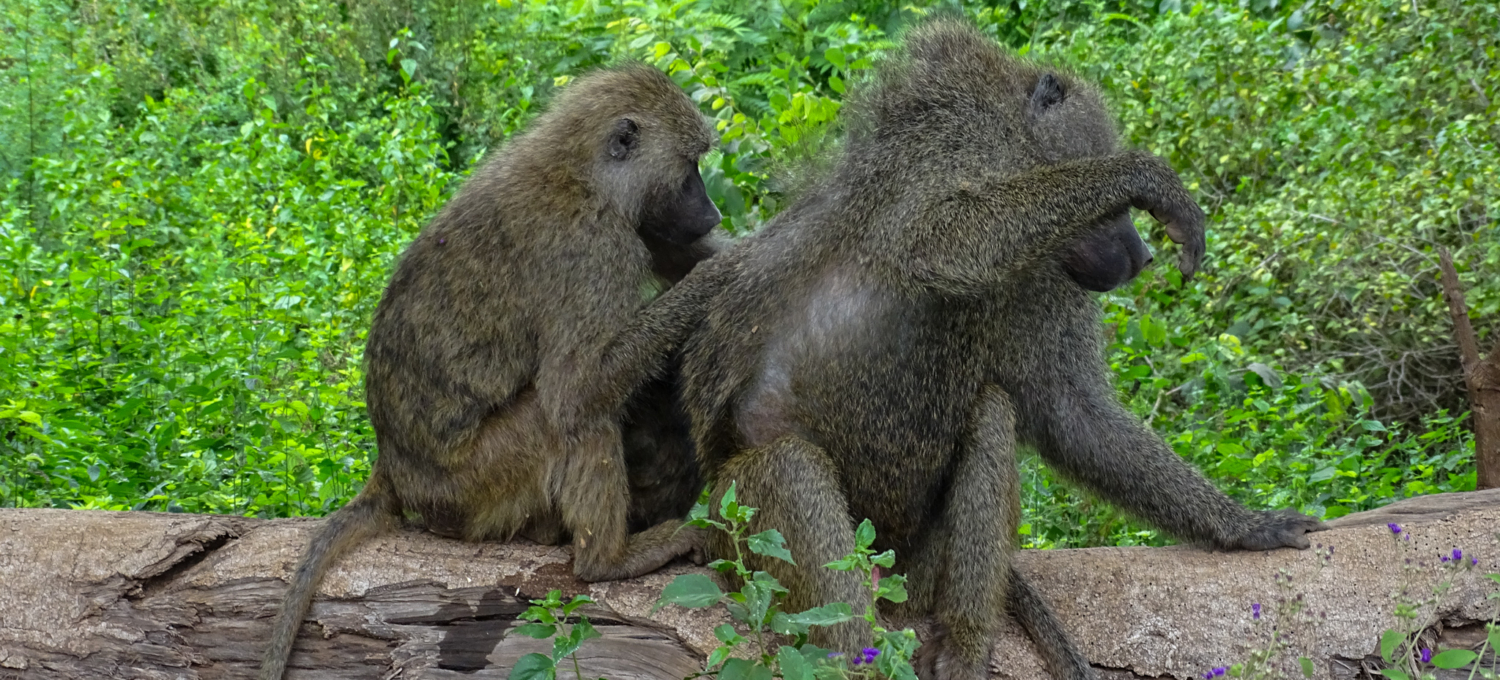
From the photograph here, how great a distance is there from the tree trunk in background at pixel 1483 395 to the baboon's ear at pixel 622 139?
91.6 inches

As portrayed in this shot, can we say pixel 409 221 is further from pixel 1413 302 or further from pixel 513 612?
pixel 1413 302

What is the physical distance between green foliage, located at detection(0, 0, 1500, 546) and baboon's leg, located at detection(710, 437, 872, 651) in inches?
15.1

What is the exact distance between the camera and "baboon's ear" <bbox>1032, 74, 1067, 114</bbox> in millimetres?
3205

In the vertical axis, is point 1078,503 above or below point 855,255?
below

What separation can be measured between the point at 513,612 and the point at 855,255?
115 cm

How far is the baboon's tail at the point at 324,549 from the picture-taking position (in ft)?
8.90

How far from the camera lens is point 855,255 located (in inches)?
119

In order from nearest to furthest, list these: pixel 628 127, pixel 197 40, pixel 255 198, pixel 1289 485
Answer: pixel 628 127
pixel 1289 485
pixel 255 198
pixel 197 40

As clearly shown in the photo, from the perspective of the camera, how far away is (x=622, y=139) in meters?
3.40

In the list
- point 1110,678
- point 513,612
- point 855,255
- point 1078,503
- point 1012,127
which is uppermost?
point 1012,127

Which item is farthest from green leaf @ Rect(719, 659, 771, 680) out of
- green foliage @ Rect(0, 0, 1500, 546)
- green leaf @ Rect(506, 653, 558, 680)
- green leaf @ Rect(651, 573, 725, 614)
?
green leaf @ Rect(506, 653, 558, 680)

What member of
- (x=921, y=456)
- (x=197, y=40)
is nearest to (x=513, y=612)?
(x=921, y=456)

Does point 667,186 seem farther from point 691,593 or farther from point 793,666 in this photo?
point 793,666

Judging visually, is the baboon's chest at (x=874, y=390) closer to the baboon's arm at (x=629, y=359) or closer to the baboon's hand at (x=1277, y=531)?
the baboon's arm at (x=629, y=359)
